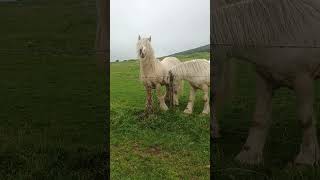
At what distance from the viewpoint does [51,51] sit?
8.18 ft

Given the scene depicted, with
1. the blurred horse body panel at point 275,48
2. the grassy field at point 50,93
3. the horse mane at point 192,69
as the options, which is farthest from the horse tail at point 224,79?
the grassy field at point 50,93

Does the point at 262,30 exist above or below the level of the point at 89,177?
above

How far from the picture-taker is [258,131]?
2611 millimetres

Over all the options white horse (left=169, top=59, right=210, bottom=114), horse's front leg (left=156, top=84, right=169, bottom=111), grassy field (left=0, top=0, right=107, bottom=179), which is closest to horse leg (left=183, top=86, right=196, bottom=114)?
white horse (left=169, top=59, right=210, bottom=114)

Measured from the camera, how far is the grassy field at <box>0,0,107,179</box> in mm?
2498

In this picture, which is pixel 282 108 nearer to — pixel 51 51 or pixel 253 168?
pixel 253 168

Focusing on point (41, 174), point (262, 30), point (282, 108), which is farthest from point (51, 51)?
point (282, 108)

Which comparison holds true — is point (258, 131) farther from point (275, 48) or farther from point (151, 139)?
point (151, 139)

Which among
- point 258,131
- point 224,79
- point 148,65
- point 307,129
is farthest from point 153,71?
point 307,129

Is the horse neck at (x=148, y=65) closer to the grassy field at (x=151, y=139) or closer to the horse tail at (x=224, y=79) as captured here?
the grassy field at (x=151, y=139)

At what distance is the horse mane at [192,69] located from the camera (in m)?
2.63

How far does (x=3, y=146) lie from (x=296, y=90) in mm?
1676

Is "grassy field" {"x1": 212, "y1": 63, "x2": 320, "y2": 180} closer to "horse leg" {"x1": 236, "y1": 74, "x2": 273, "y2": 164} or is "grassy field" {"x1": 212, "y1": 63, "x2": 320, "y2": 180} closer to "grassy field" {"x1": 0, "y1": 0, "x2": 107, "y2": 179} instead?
"horse leg" {"x1": 236, "y1": 74, "x2": 273, "y2": 164}

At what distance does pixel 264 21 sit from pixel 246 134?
0.65 metres
